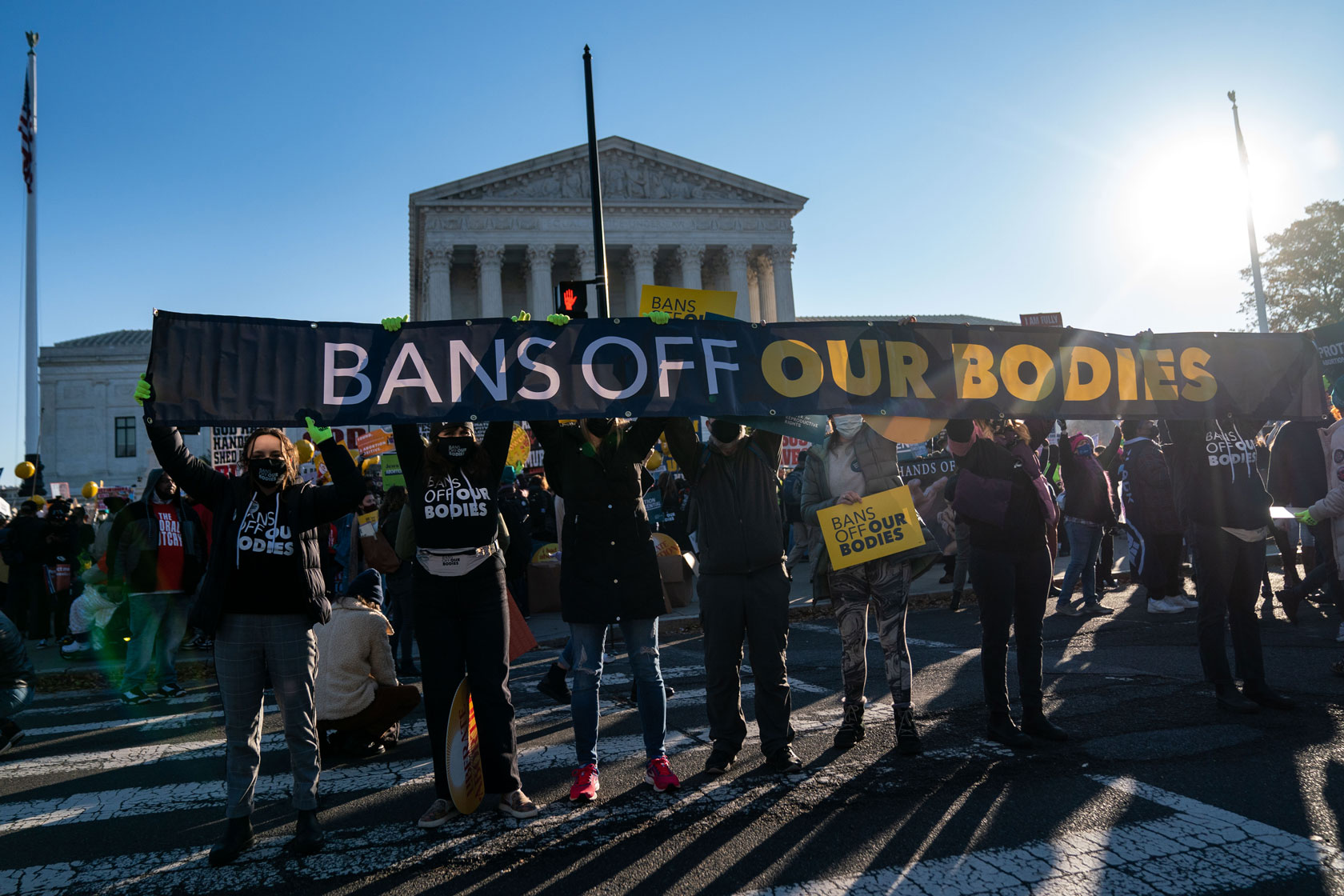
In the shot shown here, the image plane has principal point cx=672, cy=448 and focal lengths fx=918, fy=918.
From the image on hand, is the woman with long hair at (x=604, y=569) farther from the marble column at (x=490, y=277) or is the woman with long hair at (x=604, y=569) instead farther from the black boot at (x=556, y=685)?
the marble column at (x=490, y=277)

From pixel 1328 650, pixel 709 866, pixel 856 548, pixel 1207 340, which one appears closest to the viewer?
pixel 709 866

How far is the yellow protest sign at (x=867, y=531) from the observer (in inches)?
202

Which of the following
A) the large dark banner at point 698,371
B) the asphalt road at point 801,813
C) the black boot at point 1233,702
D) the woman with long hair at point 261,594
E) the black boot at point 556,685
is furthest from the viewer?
the black boot at point 556,685

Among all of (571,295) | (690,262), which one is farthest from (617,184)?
(571,295)

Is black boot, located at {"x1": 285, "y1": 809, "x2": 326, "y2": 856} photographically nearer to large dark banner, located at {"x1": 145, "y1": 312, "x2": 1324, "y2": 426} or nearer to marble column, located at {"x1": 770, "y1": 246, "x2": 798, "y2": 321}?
large dark banner, located at {"x1": 145, "y1": 312, "x2": 1324, "y2": 426}

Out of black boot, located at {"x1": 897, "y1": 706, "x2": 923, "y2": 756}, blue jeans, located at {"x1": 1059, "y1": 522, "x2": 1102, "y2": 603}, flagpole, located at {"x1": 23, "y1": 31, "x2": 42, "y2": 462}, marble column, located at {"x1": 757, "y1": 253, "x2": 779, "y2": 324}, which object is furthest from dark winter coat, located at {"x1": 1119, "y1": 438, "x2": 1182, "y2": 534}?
marble column, located at {"x1": 757, "y1": 253, "x2": 779, "y2": 324}

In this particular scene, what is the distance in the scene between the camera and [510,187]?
5450 centimetres

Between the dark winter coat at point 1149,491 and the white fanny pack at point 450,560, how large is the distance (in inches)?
320

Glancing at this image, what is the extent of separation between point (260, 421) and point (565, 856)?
249cm

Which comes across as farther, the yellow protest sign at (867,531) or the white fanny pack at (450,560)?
the yellow protest sign at (867,531)

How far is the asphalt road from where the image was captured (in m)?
3.37

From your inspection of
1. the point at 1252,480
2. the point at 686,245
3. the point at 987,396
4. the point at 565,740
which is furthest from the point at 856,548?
the point at 686,245

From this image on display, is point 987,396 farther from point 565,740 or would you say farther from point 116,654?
point 116,654

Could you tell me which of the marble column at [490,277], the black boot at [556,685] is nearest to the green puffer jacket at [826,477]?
the black boot at [556,685]
